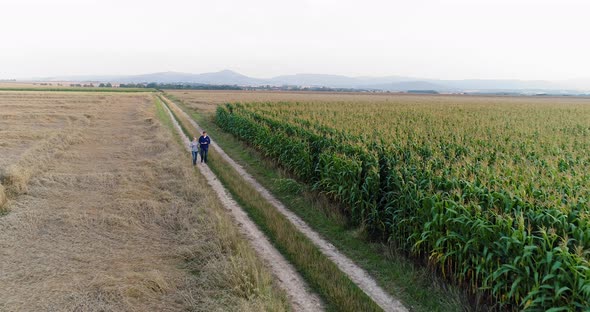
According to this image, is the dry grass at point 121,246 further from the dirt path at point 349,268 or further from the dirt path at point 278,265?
the dirt path at point 349,268

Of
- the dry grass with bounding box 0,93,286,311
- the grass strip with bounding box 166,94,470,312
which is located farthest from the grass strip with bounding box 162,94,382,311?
the dry grass with bounding box 0,93,286,311

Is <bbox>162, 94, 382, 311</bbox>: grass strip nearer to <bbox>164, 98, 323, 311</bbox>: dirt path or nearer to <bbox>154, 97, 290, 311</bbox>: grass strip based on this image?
<bbox>164, 98, 323, 311</bbox>: dirt path

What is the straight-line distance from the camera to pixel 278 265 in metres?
8.69

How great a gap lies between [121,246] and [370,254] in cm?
653

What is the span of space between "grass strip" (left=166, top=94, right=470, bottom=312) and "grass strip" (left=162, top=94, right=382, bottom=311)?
80 cm

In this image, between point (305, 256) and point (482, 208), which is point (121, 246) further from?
point (482, 208)

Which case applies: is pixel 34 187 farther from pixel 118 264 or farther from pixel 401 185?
pixel 401 185

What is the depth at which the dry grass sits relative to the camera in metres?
6.93

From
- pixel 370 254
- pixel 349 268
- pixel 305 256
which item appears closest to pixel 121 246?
pixel 305 256

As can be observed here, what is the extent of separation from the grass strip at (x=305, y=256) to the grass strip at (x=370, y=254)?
0.80 metres

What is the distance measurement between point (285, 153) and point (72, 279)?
11.0 meters

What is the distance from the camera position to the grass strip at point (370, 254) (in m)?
7.29

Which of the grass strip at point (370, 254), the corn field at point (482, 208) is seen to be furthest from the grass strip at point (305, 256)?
the corn field at point (482, 208)

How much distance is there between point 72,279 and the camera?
24.8ft
